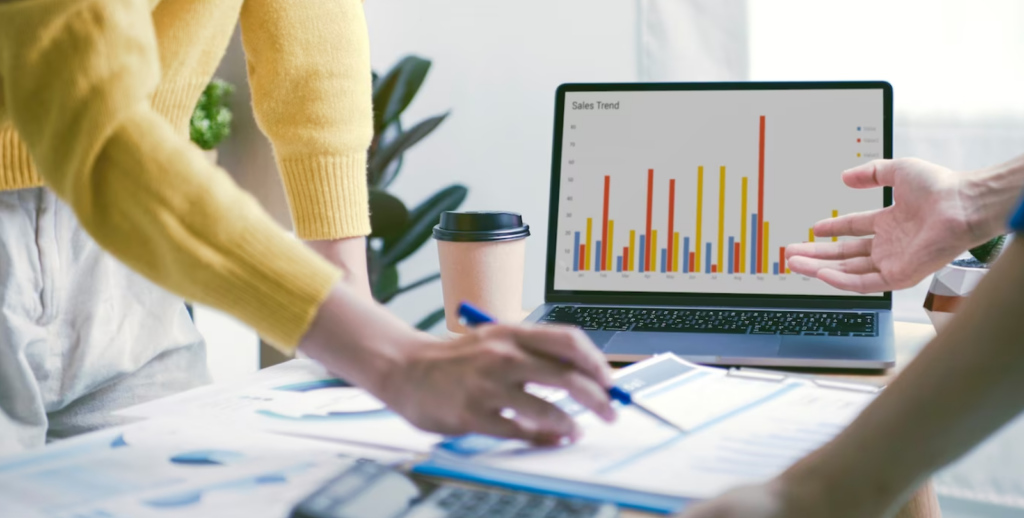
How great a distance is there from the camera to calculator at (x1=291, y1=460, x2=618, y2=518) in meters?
0.42

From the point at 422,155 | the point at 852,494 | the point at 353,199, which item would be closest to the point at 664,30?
the point at 422,155

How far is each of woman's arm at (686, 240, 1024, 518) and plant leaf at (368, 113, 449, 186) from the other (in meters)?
1.60

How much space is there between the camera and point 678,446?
53 centimetres

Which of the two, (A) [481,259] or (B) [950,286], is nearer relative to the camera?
(B) [950,286]

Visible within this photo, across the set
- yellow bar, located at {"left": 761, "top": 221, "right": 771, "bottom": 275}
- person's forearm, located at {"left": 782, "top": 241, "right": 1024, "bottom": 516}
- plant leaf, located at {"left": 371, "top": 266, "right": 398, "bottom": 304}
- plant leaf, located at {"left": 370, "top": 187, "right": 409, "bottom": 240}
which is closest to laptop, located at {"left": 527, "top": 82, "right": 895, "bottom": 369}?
yellow bar, located at {"left": 761, "top": 221, "right": 771, "bottom": 275}

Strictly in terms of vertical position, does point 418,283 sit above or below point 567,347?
below

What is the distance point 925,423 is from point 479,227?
2.09 ft

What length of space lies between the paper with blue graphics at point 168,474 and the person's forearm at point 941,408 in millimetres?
269

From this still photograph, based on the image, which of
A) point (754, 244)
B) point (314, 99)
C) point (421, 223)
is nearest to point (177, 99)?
point (314, 99)

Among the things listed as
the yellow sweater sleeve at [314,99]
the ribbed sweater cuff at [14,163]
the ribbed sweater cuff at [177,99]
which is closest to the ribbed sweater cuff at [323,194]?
the yellow sweater sleeve at [314,99]

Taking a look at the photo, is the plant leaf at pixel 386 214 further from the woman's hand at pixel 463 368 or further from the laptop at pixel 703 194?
the woman's hand at pixel 463 368

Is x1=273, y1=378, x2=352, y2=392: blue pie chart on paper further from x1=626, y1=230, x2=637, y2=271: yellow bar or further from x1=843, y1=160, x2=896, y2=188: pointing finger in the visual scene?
x1=843, y1=160, x2=896, y2=188: pointing finger

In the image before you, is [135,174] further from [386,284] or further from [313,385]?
[386,284]

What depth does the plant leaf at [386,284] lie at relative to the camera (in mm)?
1972
